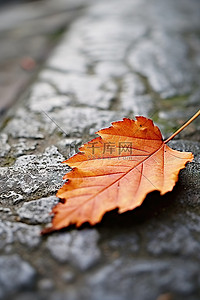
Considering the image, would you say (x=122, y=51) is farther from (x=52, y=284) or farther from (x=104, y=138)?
(x=52, y=284)

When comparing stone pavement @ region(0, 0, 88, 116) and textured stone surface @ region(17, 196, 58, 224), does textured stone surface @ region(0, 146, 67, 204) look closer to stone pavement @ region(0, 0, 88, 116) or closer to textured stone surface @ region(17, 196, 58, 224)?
textured stone surface @ region(17, 196, 58, 224)

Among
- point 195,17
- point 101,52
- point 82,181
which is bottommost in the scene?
point 195,17

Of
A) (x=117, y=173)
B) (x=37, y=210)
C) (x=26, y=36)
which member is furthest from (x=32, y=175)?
(x=26, y=36)

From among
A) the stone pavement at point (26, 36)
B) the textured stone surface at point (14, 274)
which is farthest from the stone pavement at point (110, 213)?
the stone pavement at point (26, 36)

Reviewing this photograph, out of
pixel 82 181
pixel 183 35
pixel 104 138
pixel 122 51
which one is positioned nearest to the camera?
pixel 82 181

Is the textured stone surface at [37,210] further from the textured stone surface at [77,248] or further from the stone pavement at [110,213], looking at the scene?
the textured stone surface at [77,248]

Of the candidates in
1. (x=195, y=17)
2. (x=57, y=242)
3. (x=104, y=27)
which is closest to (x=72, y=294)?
(x=57, y=242)

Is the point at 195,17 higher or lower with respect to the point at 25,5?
lower
